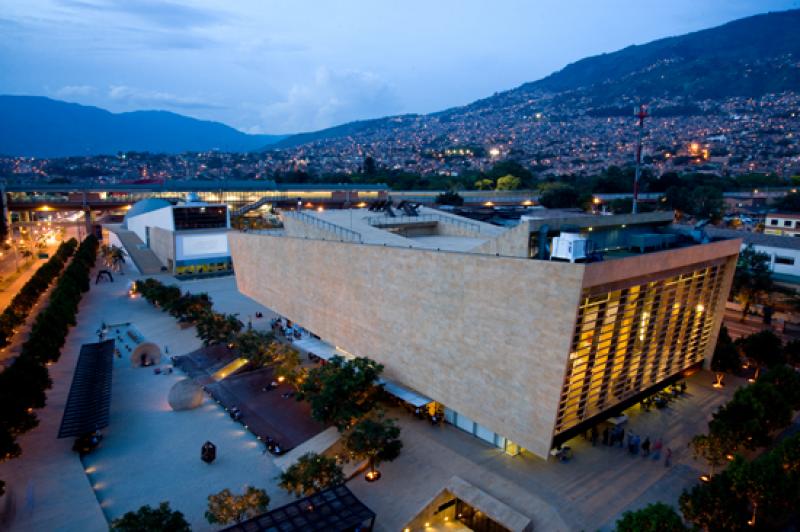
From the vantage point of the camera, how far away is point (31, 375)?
21797 mm

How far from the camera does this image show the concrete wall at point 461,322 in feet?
55.0

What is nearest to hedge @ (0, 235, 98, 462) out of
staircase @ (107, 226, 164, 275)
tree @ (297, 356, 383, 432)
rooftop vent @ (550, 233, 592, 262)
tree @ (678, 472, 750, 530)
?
tree @ (297, 356, 383, 432)

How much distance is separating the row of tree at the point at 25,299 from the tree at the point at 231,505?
23.8m

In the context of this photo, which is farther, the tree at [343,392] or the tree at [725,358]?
the tree at [725,358]

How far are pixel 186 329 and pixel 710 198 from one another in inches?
2606

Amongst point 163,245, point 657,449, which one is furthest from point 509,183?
point 657,449

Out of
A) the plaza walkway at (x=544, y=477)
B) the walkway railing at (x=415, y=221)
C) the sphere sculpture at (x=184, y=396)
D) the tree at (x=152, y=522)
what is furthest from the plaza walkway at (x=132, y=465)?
the walkway railing at (x=415, y=221)

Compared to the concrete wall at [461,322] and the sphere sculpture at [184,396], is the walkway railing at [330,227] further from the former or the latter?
the sphere sculpture at [184,396]

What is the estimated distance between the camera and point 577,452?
1948 cm

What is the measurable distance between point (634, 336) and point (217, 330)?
24329 millimetres

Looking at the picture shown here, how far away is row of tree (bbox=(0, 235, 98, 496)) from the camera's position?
18938 millimetres

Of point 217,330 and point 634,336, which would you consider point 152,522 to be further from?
point 634,336

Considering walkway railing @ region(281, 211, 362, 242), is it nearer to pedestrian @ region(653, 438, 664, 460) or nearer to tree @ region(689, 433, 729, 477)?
pedestrian @ region(653, 438, 664, 460)

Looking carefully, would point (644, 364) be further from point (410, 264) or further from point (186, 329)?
point (186, 329)
